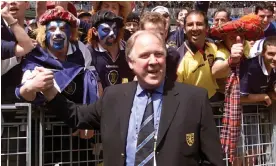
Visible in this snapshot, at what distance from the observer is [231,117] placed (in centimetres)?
297

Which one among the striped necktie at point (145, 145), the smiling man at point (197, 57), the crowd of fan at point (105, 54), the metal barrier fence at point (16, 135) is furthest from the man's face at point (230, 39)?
the metal barrier fence at point (16, 135)

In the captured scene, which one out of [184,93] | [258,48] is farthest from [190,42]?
[184,93]

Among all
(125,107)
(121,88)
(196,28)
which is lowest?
(125,107)

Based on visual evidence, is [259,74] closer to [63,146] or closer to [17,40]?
[63,146]

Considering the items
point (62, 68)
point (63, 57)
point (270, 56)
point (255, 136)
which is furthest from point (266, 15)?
point (62, 68)

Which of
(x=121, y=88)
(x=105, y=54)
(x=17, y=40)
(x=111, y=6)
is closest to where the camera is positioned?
(x=121, y=88)

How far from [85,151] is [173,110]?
2.93ft

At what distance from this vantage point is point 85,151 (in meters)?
2.80

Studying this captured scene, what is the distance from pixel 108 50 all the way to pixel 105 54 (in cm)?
5

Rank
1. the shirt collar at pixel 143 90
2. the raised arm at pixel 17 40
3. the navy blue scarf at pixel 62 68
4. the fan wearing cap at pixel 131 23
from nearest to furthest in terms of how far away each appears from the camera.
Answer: the shirt collar at pixel 143 90
the raised arm at pixel 17 40
the navy blue scarf at pixel 62 68
the fan wearing cap at pixel 131 23

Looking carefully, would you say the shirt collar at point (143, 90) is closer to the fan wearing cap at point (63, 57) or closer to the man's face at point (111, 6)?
the fan wearing cap at point (63, 57)

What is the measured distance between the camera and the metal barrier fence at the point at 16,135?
240 cm

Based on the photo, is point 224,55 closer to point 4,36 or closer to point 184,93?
point 184,93

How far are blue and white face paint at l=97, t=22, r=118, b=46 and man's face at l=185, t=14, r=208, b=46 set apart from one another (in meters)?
0.62
